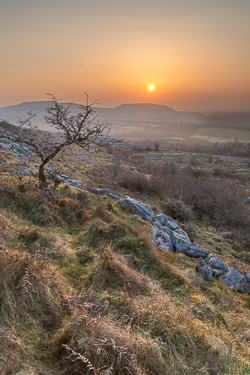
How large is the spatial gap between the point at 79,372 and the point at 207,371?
1.54 metres

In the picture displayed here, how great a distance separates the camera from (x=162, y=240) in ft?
21.5

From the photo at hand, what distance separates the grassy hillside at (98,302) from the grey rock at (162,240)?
43 cm

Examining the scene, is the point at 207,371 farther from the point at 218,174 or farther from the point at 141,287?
the point at 218,174

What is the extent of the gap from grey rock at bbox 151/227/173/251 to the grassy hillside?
0.43 m

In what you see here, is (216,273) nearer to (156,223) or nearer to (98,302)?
(156,223)

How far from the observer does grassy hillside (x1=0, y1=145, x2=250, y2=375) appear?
2.26m

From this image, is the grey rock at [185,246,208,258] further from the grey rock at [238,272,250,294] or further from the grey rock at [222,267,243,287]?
the grey rock at [238,272,250,294]

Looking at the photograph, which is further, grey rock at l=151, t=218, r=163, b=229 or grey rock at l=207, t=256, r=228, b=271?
grey rock at l=151, t=218, r=163, b=229

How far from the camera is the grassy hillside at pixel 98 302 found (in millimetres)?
2256

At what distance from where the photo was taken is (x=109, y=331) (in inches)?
96.1

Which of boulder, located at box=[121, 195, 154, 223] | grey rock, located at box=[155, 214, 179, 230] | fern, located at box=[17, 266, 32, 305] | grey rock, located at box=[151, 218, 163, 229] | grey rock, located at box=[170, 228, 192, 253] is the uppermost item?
fern, located at box=[17, 266, 32, 305]

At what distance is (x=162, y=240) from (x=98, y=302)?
3.87m

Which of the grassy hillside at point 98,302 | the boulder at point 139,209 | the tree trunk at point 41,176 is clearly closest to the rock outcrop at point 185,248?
the boulder at point 139,209

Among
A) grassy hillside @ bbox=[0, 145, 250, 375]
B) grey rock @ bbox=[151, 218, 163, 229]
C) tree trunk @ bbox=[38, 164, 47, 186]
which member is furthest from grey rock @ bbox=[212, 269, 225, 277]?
tree trunk @ bbox=[38, 164, 47, 186]
